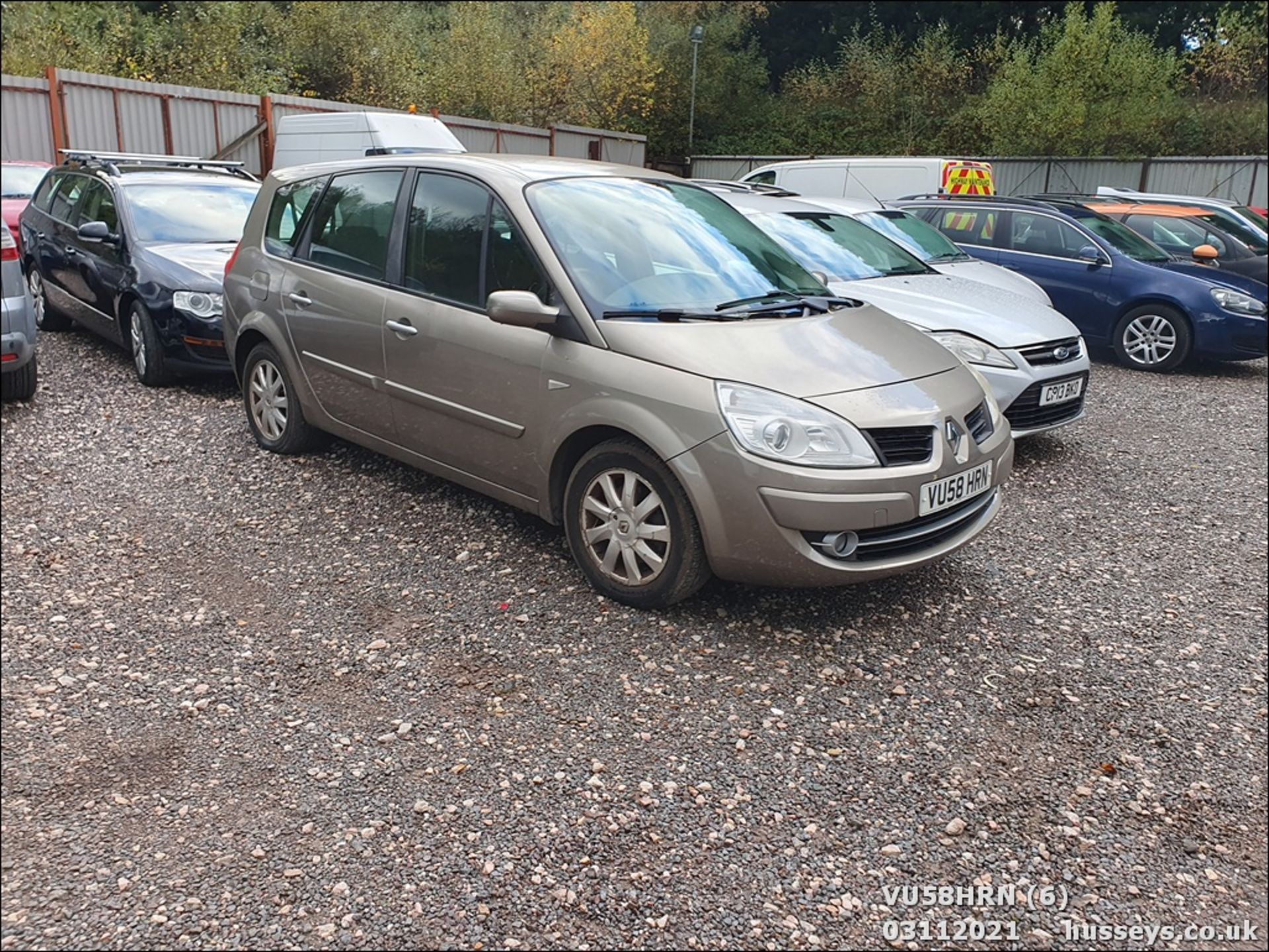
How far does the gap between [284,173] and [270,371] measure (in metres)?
1.15

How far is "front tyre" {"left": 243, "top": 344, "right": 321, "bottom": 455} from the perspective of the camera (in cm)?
588

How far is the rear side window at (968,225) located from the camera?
37.2 feet

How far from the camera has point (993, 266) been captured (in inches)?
370

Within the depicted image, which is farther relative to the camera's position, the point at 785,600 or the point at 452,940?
the point at 785,600

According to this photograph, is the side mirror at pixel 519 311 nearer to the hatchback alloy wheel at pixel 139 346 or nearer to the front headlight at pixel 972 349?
the front headlight at pixel 972 349

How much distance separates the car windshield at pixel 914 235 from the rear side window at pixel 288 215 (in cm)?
481

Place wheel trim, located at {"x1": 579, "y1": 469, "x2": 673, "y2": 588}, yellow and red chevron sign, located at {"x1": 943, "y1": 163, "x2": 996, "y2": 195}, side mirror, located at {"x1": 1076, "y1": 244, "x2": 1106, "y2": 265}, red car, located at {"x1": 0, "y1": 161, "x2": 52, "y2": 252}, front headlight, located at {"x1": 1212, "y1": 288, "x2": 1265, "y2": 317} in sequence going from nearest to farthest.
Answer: wheel trim, located at {"x1": 579, "y1": 469, "x2": 673, "y2": 588} < front headlight, located at {"x1": 1212, "y1": 288, "x2": 1265, "y2": 317} < side mirror, located at {"x1": 1076, "y1": 244, "x2": 1106, "y2": 265} < red car, located at {"x1": 0, "y1": 161, "x2": 52, "y2": 252} < yellow and red chevron sign, located at {"x1": 943, "y1": 163, "x2": 996, "y2": 195}

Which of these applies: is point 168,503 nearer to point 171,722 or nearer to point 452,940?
point 171,722

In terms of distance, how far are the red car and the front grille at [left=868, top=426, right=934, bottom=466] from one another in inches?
435

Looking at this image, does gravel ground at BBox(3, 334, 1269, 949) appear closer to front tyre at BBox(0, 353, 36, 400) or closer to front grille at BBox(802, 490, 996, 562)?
front grille at BBox(802, 490, 996, 562)

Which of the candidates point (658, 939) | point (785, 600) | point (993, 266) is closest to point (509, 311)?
point (785, 600)

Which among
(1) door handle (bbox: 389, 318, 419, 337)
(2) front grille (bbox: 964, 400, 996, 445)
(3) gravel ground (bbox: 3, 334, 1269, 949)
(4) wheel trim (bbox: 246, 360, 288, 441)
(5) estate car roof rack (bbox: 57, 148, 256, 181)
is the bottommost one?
(3) gravel ground (bbox: 3, 334, 1269, 949)

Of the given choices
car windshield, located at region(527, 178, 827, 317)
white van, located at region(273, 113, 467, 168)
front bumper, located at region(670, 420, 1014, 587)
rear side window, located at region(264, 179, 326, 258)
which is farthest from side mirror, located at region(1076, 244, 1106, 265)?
white van, located at region(273, 113, 467, 168)

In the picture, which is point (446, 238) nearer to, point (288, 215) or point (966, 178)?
point (288, 215)
